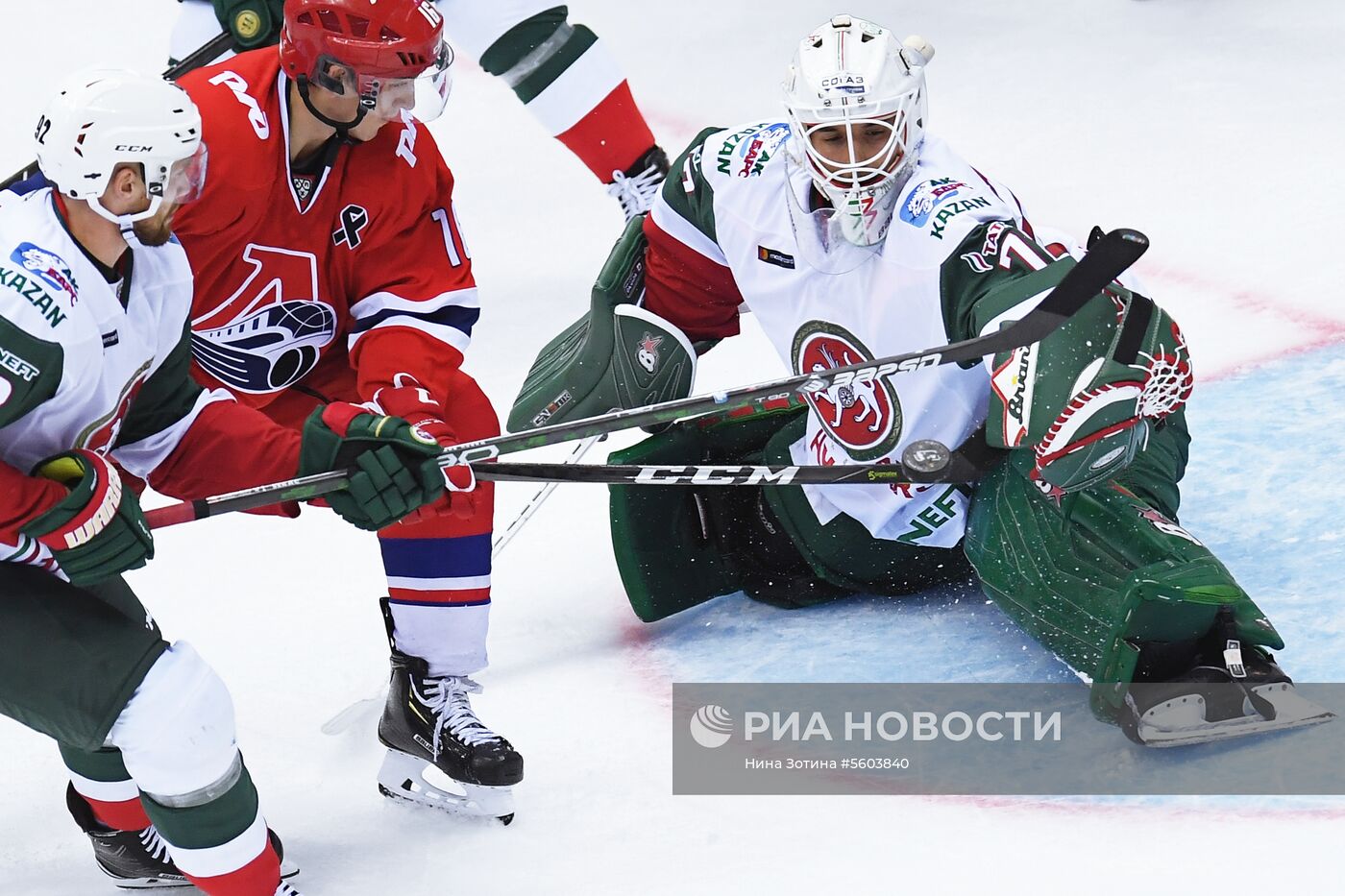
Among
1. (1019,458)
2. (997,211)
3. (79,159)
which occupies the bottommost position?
(1019,458)

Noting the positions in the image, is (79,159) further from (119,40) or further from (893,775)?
(119,40)

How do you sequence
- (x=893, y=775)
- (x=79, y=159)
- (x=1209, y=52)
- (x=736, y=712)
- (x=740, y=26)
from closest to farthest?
(x=79, y=159)
(x=893, y=775)
(x=736, y=712)
(x=1209, y=52)
(x=740, y=26)

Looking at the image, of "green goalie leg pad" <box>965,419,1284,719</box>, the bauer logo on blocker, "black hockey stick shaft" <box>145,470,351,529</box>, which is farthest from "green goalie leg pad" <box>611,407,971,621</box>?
"black hockey stick shaft" <box>145,470,351,529</box>

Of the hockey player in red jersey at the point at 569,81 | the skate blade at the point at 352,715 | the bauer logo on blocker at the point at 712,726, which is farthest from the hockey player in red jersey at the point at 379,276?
the hockey player in red jersey at the point at 569,81

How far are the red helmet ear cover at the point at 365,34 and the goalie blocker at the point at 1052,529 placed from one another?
0.77 m

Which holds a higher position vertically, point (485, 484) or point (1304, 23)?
point (485, 484)

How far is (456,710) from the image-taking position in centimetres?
290

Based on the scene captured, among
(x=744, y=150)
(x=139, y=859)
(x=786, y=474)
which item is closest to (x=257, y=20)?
(x=744, y=150)

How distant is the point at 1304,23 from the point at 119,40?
4.15 m

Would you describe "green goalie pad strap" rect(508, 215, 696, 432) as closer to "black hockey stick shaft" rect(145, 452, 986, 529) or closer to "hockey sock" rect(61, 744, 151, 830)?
"black hockey stick shaft" rect(145, 452, 986, 529)

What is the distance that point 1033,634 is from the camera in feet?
9.95

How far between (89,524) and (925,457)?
4.14ft

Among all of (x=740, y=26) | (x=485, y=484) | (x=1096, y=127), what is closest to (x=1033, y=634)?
(x=485, y=484)

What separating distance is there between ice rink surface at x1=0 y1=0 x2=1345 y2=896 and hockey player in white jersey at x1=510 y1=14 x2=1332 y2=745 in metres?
0.11
